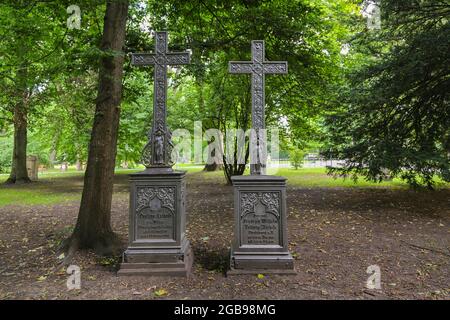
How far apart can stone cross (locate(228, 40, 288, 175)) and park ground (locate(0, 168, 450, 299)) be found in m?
1.82

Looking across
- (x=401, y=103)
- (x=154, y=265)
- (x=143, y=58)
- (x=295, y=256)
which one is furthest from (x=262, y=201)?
(x=401, y=103)

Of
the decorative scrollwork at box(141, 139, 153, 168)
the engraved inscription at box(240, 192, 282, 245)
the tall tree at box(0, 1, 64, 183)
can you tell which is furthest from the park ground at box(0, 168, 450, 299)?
the tall tree at box(0, 1, 64, 183)

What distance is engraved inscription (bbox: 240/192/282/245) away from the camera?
496 centimetres

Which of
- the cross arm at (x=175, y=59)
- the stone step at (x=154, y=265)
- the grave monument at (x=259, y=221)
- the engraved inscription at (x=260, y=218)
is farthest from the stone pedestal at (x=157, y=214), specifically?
the cross arm at (x=175, y=59)

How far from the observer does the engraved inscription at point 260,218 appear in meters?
4.96

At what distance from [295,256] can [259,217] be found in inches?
45.7

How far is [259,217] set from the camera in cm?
498

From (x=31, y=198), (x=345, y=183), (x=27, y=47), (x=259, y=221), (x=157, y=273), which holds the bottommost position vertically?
(x=157, y=273)

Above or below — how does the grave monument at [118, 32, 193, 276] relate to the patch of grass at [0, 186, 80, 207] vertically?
above

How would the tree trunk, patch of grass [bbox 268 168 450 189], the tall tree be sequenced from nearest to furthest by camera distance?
the tree trunk < the tall tree < patch of grass [bbox 268 168 450 189]

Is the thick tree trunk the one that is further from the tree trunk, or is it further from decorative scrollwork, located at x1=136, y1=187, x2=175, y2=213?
decorative scrollwork, located at x1=136, y1=187, x2=175, y2=213

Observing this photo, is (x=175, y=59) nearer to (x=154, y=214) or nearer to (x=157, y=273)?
(x=154, y=214)

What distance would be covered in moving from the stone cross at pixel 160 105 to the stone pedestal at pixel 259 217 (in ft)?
4.26

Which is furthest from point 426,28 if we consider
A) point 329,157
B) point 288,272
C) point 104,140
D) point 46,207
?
point 46,207
